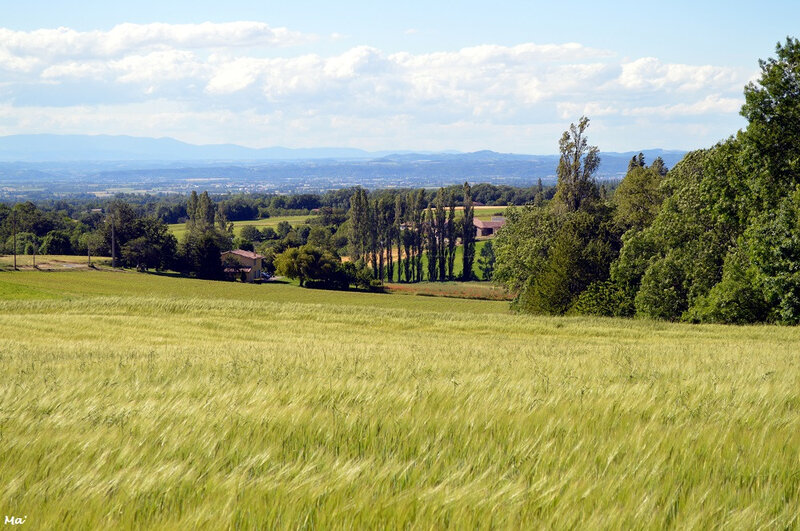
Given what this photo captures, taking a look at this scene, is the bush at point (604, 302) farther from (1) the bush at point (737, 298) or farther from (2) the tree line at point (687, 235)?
(1) the bush at point (737, 298)

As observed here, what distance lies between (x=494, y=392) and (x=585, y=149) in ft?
195

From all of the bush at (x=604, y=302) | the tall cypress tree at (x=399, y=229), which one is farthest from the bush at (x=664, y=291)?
the tall cypress tree at (x=399, y=229)

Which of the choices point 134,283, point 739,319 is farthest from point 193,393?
point 134,283

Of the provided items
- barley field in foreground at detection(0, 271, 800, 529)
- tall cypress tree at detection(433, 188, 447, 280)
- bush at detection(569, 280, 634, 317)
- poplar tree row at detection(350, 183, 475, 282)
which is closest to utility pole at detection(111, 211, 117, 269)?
poplar tree row at detection(350, 183, 475, 282)

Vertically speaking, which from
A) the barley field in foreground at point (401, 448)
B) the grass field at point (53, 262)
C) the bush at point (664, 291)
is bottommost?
the grass field at point (53, 262)

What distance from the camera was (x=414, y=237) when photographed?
5773 inches

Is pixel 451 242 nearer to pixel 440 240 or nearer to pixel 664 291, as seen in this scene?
pixel 440 240

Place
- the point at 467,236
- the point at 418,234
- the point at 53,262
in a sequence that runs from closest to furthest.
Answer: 1. the point at 53,262
2. the point at 467,236
3. the point at 418,234

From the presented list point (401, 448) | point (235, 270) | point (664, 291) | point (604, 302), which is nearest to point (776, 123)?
point (664, 291)

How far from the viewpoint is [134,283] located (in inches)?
3575

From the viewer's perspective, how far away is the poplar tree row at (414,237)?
138500 mm

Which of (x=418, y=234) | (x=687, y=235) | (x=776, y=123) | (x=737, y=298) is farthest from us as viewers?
(x=418, y=234)

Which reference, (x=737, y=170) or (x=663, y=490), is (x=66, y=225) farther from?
(x=663, y=490)

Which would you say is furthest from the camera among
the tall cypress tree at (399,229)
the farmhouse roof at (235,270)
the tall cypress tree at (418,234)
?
the tall cypress tree at (399,229)
